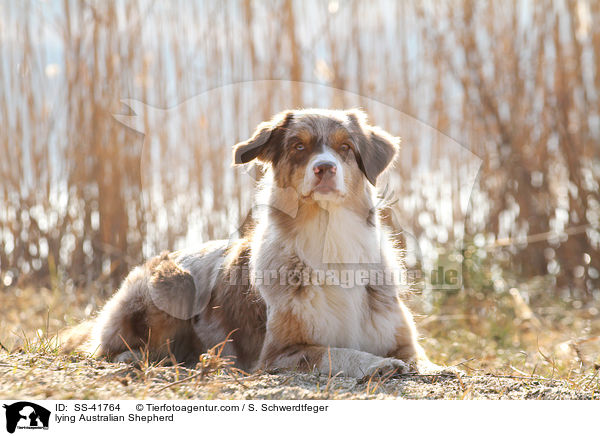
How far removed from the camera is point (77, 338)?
15.4ft

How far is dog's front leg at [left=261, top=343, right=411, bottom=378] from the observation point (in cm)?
345

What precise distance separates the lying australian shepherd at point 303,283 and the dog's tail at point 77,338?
0.55ft

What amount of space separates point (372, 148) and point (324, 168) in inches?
24.1

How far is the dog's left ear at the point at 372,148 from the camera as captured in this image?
3.96 m

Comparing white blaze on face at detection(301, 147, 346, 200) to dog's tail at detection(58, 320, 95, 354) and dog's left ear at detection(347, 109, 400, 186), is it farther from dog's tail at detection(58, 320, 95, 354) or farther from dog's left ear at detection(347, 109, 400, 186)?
dog's tail at detection(58, 320, 95, 354)

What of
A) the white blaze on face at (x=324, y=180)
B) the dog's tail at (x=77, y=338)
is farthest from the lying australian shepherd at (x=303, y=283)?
the dog's tail at (x=77, y=338)

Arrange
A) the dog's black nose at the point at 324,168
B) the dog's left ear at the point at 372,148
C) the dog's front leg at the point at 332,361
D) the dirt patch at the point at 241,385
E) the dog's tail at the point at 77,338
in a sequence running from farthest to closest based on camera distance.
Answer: the dog's tail at the point at 77,338
the dog's left ear at the point at 372,148
the dog's black nose at the point at 324,168
the dog's front leg at the point at 332,361
the dirt patch at the point at 241,385

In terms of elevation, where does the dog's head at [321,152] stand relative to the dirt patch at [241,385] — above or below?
above

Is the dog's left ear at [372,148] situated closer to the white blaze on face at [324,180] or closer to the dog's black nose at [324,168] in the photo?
the white blaze on face at [324,180]

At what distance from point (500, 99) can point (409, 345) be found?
4461mm

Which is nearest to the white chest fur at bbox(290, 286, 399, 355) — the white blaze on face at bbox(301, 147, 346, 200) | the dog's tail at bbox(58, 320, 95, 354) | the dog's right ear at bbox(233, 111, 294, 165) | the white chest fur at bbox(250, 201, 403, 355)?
the white chest fur at bbox(250, 201, 403, 355)

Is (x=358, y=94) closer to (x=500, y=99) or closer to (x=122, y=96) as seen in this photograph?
(x=500, y=99)

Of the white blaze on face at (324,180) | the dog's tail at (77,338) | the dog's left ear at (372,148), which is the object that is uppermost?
the dog's left ear at (372,148)
